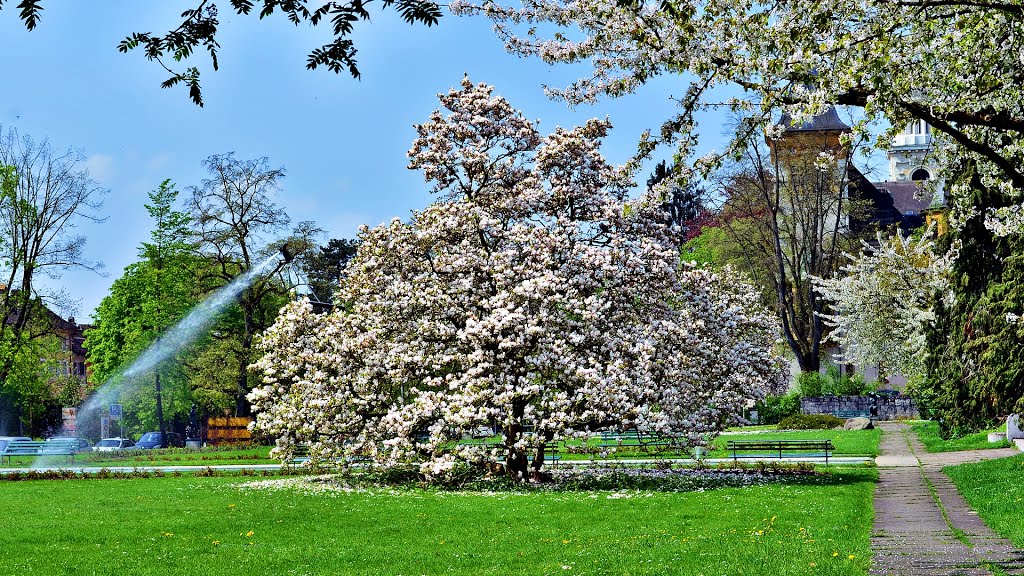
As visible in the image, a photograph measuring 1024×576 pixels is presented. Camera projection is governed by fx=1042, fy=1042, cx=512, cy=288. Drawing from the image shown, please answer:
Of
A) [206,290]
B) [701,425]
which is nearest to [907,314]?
[701,425]

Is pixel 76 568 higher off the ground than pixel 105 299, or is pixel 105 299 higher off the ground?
pixel 105 299

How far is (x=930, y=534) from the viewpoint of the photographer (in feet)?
41.4

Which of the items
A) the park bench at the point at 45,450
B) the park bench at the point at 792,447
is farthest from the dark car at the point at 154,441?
the park bench at the point at 792,447

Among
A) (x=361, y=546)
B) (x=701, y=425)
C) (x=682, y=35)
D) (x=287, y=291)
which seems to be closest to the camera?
(x=682, y=35)

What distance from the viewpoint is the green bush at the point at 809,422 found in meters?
47.0

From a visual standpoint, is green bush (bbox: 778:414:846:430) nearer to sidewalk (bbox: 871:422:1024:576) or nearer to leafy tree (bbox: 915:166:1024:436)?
leafy tree (bbox: 915:166:1024:436)

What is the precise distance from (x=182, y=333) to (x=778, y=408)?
95.1 feet

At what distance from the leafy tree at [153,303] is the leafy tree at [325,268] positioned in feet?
17.8

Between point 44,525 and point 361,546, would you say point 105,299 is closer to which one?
point 44,525

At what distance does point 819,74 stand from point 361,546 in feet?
25.4

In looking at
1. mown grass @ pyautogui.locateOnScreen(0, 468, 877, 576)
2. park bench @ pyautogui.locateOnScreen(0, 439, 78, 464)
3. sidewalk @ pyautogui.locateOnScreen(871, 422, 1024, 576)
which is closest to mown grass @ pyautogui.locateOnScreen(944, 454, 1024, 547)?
sidewalk @ pyautogui.locateOnScreen(871, 422, 1024, 576)

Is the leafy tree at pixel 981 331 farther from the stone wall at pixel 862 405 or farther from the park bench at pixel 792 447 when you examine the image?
the stone wall at pixel 862 405

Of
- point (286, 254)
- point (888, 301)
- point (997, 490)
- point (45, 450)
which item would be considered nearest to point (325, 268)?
point (286, 254)

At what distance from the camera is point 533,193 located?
2255 centimetres
